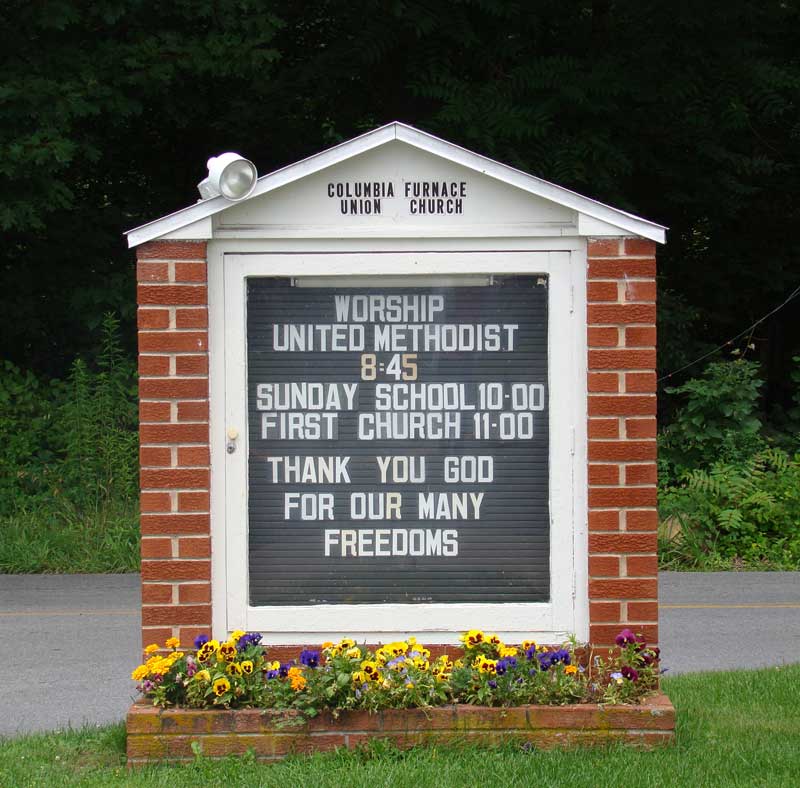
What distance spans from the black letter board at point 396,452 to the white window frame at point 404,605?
0.17ft

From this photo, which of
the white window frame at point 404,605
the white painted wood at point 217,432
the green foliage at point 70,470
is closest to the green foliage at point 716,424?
the green foliage at point 70,470

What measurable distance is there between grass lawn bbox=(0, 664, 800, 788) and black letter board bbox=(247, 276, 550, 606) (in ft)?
2.34

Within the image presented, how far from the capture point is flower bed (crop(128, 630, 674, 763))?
4.66 m

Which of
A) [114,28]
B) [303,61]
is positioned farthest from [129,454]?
[303,61]

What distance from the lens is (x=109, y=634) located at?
26.4 feet

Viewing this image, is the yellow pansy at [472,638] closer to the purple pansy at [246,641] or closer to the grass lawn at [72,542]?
the purple pansy at [246,641]

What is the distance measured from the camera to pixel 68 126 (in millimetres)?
12453

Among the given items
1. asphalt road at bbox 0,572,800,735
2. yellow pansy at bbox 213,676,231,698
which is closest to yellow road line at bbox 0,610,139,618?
asphalt road at bbox 0,572,800,735

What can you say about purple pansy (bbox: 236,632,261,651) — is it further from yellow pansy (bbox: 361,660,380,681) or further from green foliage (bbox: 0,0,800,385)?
green foliage (bbox: 0,0,800,385)

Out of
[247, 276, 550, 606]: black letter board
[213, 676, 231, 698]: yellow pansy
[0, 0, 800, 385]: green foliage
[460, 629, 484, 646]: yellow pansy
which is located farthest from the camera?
[0, 0, 800, 385]: green foliage

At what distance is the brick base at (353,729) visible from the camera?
15.3 ft

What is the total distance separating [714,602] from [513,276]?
4904mm

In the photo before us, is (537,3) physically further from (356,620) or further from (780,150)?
(356,620)

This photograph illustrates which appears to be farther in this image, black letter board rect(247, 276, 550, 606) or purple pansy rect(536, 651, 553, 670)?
black letter board rect(247, 276, 550, 606)
